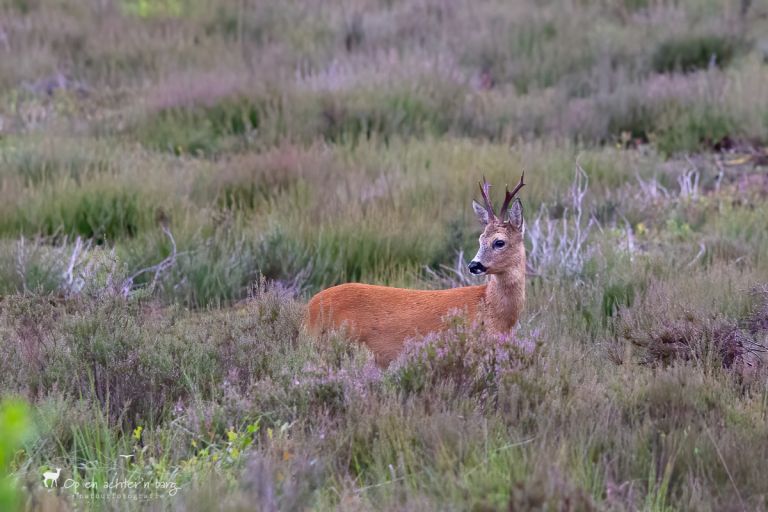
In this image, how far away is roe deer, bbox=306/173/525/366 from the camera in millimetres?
5934

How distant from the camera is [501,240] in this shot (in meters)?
6.09

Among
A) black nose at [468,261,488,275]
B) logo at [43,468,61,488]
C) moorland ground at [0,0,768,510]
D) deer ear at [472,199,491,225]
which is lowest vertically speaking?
moorland ground at [0,0,768,510]

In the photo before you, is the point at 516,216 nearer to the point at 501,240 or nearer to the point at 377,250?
the point at 501,240

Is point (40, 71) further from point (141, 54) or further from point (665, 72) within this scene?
point (665, 72)

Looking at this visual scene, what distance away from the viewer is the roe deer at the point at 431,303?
5.93 m

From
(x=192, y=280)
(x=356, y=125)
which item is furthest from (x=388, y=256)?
(x=356, y=125)

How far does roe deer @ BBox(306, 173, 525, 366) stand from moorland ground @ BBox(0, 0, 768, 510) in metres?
0.25

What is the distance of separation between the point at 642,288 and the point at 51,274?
418cm

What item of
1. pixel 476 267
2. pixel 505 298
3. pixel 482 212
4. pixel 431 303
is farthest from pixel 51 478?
pixel 482 212

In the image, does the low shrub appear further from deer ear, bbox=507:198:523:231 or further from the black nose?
deer ear, bbox=507:198:523:231

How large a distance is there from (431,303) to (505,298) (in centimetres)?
43

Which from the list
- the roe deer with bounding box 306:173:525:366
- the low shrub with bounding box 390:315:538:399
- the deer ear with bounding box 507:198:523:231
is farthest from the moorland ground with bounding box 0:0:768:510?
the deer ear with bounding box 507:198:523:231

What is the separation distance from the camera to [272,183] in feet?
35.0

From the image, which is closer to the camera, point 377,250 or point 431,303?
point 431,303
